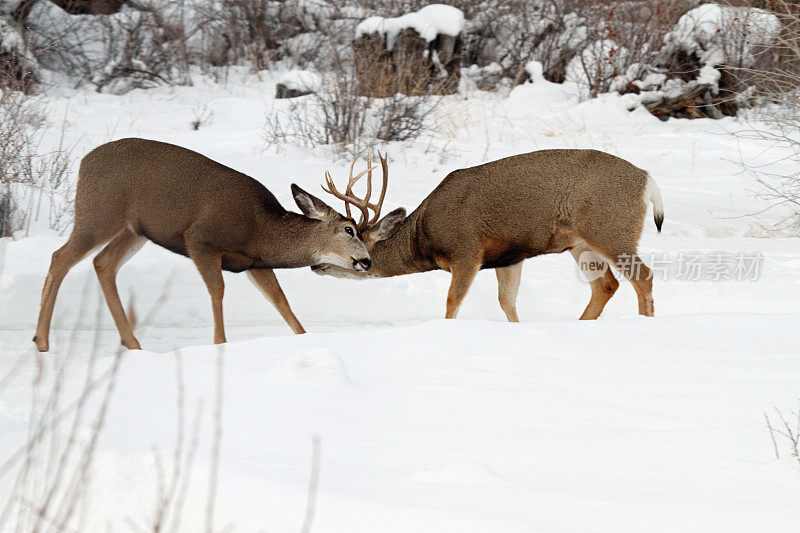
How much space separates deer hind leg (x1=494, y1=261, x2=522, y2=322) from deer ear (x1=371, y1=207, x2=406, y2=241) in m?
0.84

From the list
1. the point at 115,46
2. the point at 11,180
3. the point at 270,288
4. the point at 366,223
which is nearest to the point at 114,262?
the point at 270,288

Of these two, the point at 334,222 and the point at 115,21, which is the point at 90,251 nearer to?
the point at 334,222

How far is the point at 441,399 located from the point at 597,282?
137 inches

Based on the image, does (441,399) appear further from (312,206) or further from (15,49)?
(15,49)

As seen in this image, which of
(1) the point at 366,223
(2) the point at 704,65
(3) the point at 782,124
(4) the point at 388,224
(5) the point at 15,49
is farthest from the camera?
(2) the point at 704,65

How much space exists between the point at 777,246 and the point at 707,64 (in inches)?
285

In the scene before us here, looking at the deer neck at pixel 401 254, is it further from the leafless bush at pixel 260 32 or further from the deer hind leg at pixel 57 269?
the leafless bush at pixel 260 32

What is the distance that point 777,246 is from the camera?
8.42 m

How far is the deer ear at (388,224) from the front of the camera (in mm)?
6582

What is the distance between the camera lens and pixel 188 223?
593cm

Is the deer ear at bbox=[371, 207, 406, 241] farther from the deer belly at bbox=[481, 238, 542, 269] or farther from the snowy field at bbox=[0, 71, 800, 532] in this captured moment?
the snowy field at bbox=[0, 71, 800, 532]

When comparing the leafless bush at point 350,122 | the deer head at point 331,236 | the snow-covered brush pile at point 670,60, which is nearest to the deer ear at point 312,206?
the deer head at point 331,236

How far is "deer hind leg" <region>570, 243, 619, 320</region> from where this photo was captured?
6.79m

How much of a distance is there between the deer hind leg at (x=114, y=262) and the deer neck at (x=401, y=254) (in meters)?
1.64
